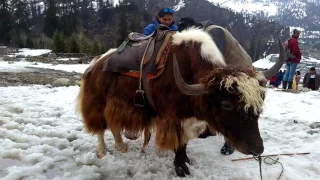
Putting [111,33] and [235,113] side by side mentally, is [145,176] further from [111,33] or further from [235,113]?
[111,33]

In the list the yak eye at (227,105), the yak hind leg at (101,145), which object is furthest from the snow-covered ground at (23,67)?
the yak eye at (227,105)

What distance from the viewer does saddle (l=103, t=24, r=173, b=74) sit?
9.70 ft

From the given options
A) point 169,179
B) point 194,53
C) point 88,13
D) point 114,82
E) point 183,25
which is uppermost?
point 88,13

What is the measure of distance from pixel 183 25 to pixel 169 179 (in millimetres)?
1953

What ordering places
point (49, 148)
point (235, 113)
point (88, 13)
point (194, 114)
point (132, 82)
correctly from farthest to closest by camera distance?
1. point (88, 13)
2. point (49, 148)
3. point (132, 82)
4. point (194, 114)
5. point (235, 113)

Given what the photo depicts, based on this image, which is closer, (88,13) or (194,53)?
(194,53)

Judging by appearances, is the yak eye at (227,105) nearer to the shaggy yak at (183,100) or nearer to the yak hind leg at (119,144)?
→ the shaggy yak at (183,100)

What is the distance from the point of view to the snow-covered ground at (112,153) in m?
2.92

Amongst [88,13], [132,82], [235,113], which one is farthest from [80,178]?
[88,13]

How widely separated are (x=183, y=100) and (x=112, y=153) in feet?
4.12

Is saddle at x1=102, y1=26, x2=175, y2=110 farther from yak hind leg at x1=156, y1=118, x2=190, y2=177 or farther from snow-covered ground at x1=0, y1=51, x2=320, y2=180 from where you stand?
snow-covered ground at x1=0, y1=51, x2=320, y2=180

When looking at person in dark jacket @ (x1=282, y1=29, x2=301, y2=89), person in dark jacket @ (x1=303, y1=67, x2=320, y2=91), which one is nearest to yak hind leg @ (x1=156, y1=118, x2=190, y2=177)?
person in dark jacket @ (x1=282, y1=29, x2=301, y2=89)

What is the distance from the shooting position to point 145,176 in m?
2.87

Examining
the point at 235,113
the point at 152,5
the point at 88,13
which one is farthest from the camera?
the point at 152,5
